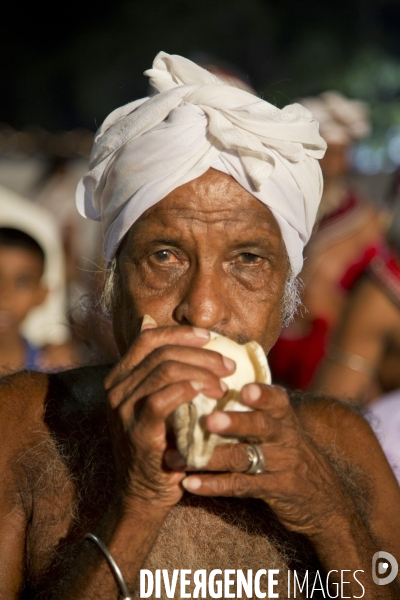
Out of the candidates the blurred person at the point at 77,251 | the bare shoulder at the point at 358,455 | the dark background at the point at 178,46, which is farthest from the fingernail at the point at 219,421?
the dark background at the point at 178,46

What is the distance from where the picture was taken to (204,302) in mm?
2367

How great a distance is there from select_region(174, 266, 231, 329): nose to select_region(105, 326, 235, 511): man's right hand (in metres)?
0.30

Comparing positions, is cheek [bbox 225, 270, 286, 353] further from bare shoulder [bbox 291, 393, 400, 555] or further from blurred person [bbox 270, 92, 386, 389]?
blurred person [bbox 270, 92, 386, 389]

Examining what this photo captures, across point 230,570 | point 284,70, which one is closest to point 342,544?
point 230,570

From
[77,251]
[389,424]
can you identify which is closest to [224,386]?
[389,424]

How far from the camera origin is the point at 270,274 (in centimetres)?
266

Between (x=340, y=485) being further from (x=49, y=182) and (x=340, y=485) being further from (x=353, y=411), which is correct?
(x=49, y=182)

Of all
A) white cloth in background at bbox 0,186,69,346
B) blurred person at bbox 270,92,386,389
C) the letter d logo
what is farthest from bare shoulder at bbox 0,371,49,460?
white cloth in background at bbox 0,186,69,346

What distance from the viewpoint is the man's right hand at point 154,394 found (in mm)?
1877

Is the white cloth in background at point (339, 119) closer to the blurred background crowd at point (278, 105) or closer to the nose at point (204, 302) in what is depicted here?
the blurred background crowd at point (278, 105)

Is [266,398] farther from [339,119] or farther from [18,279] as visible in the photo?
[339,119]

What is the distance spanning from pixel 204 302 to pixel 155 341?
41cm

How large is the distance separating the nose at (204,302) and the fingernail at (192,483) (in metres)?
0.49

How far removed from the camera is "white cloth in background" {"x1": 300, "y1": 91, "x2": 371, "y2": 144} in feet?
26.3
